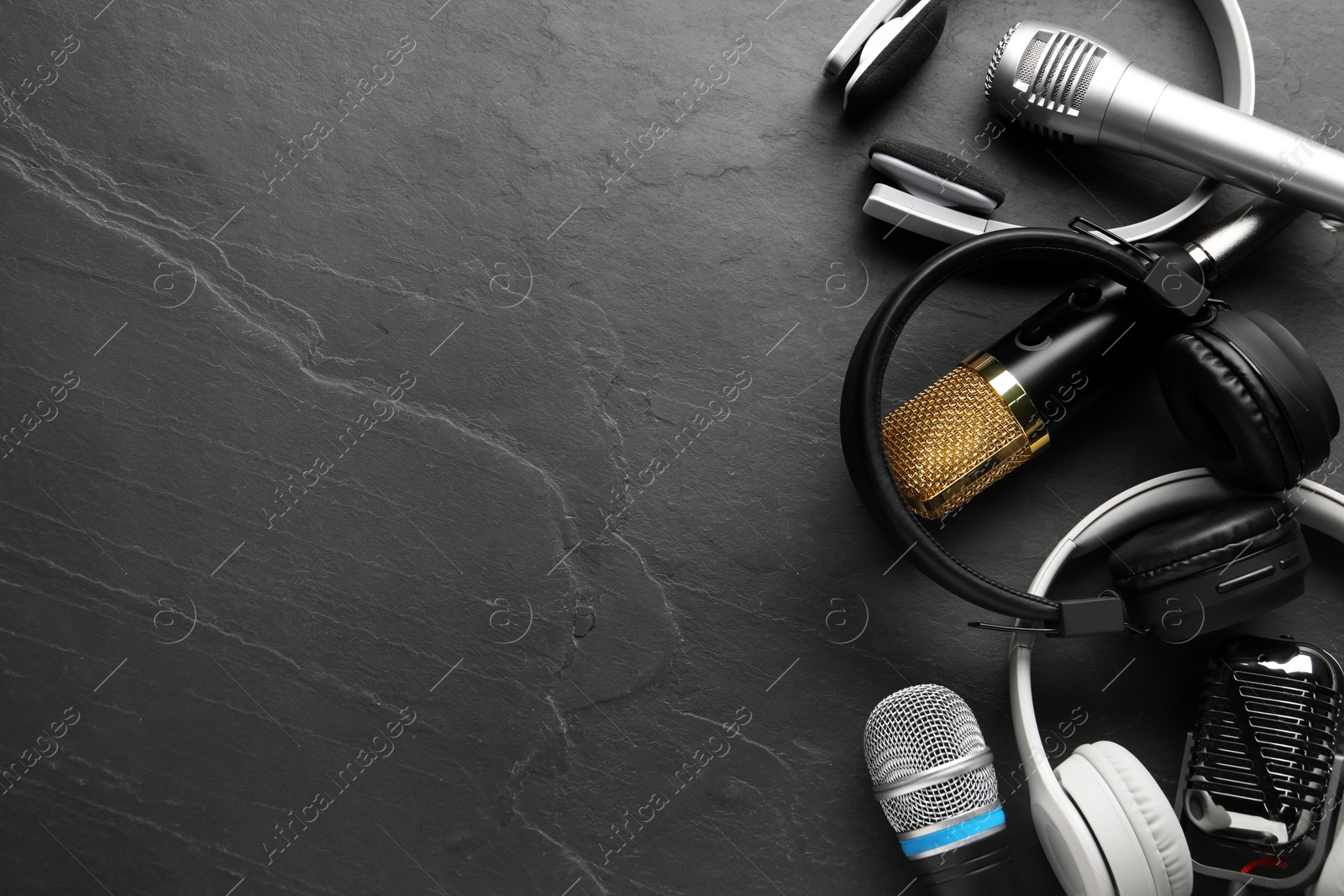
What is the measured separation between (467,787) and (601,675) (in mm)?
267

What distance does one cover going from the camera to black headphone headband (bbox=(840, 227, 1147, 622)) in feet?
3.99

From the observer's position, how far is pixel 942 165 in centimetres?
141

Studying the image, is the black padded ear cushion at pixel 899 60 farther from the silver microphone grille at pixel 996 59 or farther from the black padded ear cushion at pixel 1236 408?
the black padded ear cushion at pixel 1236 408

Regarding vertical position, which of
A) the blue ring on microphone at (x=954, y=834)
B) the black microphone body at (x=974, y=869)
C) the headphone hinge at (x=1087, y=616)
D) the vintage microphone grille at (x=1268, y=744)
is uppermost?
the headphone hinge at (x=1087, y=616)

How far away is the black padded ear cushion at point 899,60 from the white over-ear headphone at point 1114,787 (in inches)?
28.1

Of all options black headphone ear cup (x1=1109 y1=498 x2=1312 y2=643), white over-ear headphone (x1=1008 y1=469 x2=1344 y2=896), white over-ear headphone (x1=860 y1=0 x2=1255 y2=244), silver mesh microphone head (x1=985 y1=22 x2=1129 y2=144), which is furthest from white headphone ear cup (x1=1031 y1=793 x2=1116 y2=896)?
silver mesh microphone head (x1=985 y1=22 x2=1129 y2=144)

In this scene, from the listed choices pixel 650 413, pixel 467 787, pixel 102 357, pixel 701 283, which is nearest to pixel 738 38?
pixel 701 283

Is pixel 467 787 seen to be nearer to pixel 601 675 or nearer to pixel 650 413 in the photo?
pixel 601 675

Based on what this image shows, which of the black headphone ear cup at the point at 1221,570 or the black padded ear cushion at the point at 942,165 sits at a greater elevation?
the black padded ear cushion at the point at 942,165

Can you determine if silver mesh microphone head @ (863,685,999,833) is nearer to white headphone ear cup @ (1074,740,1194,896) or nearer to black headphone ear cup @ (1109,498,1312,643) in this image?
white headphone ear cup @ (1074,740,1194,896)

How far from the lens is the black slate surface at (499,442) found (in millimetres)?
1473

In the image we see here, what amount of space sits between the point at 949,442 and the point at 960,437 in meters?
0.02

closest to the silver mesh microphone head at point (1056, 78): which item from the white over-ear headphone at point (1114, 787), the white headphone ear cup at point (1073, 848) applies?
the white over-ear headphone at point (1114, 787)

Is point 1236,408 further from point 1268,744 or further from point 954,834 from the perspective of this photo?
point 954,834
